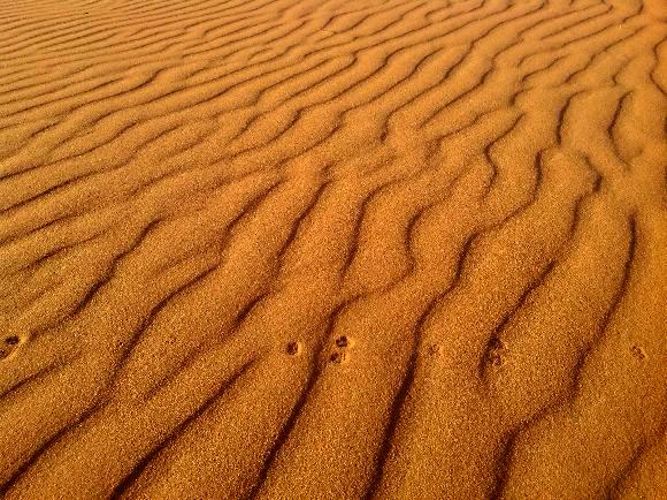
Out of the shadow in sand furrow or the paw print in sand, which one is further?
the paw print in sand

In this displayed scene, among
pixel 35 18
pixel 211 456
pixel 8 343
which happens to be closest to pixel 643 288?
pixel 211 456

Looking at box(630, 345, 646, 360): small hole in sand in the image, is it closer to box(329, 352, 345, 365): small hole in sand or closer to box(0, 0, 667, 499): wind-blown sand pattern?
box(0, 0, 667, 499): wind-blown sand pattern

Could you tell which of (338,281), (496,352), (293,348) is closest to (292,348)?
(293,348)

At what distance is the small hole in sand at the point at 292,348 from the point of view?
1.56m

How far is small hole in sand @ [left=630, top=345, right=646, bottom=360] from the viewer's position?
153cm

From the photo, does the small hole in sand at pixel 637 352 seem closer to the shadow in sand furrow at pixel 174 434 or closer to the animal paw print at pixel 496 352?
the animal paw print at pixel 496 352

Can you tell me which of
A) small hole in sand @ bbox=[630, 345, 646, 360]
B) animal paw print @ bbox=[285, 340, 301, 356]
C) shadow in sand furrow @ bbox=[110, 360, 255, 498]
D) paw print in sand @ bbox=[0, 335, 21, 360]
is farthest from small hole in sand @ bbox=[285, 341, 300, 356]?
small hole in sand @ bbox=[630, 345, 646, 360]

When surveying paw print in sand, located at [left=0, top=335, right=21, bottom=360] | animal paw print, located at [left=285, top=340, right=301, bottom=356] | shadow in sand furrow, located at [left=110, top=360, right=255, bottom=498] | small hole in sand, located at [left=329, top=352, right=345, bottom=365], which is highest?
paw print in sand, located at [left=0, top=335, right=21, bottom=360]

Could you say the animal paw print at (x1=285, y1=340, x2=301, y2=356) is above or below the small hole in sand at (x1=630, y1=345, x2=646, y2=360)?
above

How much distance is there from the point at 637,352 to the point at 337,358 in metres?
0.81

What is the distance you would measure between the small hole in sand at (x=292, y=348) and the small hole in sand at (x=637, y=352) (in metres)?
0.91

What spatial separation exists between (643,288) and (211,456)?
1342 mm

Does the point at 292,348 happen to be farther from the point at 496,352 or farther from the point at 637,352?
the point at 637,352

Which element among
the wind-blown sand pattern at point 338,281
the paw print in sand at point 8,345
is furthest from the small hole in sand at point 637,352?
the paw print in sand at point 8,345
